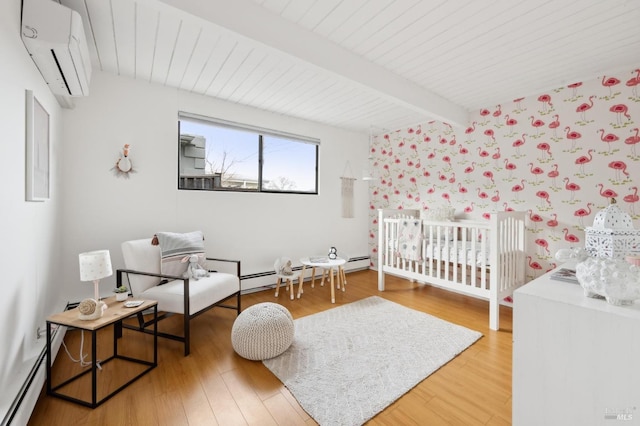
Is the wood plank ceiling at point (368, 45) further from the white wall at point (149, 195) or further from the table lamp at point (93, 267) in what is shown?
the table lamp at point (93, 267)

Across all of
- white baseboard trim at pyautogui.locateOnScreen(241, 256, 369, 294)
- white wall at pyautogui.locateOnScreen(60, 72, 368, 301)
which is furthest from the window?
white baseboard trim at pyautogui.locateOnScreen(241, 256, 369, 294)

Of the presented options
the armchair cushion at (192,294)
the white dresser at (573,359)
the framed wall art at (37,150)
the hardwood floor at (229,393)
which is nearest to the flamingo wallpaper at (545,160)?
the hardwood floor at (229,393)

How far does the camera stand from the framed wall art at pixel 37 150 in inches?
56.9

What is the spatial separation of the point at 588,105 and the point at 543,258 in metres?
1.49

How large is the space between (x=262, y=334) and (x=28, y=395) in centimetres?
118

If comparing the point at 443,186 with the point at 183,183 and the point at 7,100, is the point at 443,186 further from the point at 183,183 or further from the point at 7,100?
the point at 7,100

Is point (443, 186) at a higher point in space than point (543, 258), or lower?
higher

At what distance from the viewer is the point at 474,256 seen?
8.85 feet

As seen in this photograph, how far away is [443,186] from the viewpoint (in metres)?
3.63

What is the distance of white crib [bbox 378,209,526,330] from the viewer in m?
2.53

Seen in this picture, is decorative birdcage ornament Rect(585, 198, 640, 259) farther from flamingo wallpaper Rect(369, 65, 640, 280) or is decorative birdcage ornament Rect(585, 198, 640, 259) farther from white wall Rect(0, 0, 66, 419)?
white wall Rect(0, 0, 66, 419)

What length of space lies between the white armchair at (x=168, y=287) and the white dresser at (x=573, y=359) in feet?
6.45

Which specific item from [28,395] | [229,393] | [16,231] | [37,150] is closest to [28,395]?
[28,395]

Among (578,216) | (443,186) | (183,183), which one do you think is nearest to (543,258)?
(578,216)
